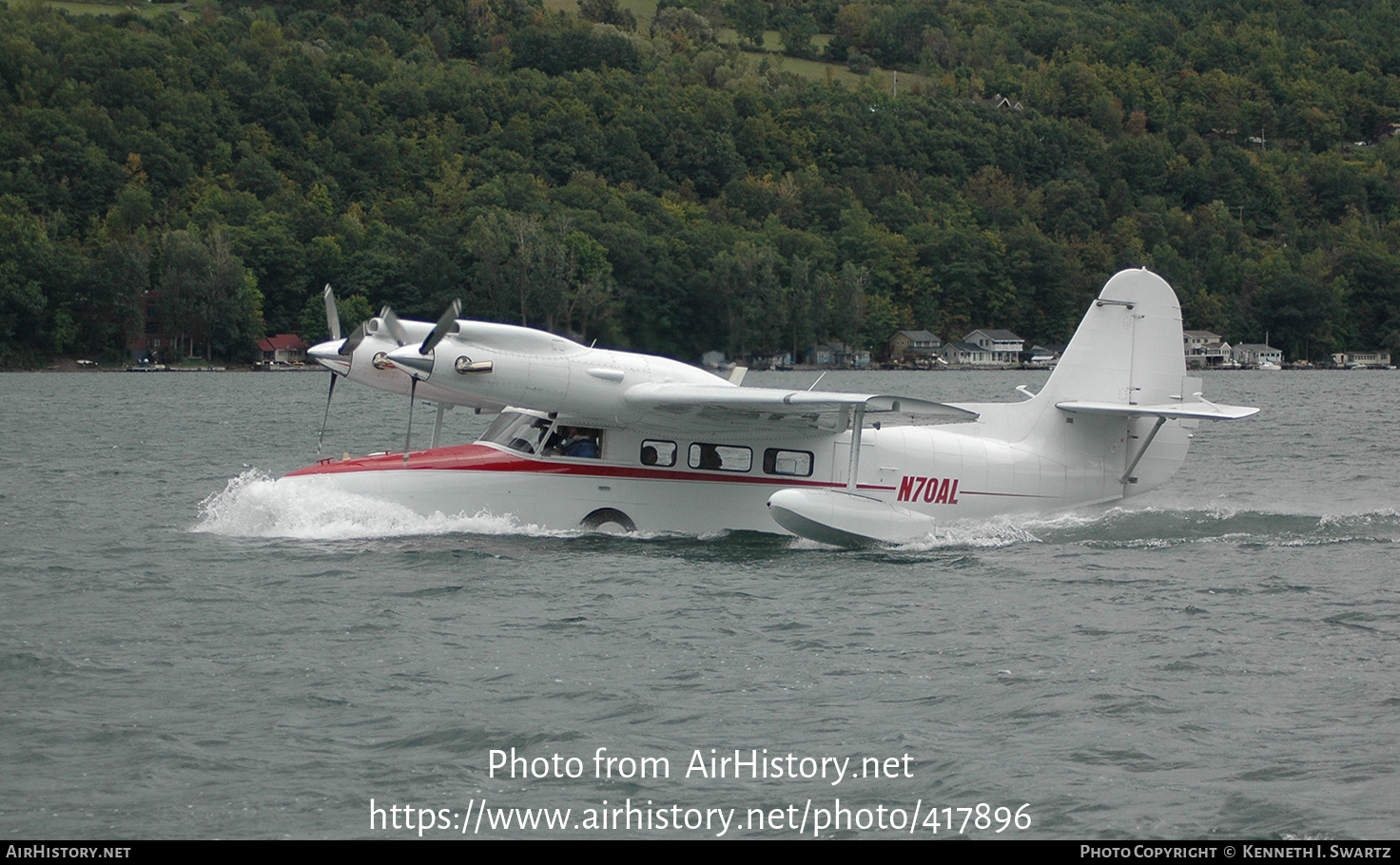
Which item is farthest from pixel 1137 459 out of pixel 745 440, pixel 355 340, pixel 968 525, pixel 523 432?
pixel 355 340

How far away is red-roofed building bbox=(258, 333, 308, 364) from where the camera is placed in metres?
99.3

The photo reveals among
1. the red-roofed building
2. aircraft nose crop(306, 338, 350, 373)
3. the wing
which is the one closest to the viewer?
the wing

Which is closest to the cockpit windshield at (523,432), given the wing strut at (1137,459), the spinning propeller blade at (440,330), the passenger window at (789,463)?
the spinning propeller blade at (440,330)

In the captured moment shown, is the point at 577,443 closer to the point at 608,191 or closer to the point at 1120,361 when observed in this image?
the point at 1120,361

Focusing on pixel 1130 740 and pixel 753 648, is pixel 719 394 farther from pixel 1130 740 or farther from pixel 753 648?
pixel 1130 740

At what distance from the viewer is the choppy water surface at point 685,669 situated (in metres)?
9.22

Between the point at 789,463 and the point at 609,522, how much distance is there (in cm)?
253

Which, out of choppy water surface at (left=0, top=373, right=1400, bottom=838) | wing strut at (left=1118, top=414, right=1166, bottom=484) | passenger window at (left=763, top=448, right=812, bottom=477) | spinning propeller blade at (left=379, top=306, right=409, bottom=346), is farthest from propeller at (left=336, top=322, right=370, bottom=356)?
wing strut at (left=1118, top=414, right=1166, bottom=484)

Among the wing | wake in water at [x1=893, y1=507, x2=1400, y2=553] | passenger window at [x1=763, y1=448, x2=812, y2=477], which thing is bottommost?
wake in water at [x1=893, y1=507, x2=1400, y2=553]

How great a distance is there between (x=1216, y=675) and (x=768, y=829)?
525 centimetres

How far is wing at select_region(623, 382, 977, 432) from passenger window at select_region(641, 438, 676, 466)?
367mm

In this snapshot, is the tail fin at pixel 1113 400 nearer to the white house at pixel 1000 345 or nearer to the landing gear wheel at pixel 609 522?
the landing gear wheel at pixel 609 522

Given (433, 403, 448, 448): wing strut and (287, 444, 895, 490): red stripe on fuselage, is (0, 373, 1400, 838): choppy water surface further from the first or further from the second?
(433, 403, 448, 448): wing strut
